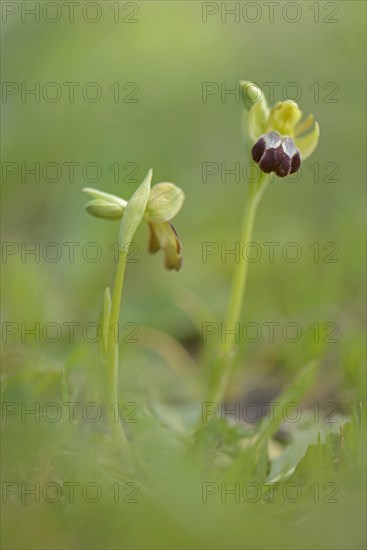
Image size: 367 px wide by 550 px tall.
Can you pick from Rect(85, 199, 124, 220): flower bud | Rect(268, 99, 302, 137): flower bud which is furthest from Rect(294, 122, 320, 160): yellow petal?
Rect(85, 199, 124, 220): flower bud

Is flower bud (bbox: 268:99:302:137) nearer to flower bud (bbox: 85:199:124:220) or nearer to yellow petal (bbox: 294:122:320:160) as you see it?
yellow petal (bbox: 294:122:320:160)

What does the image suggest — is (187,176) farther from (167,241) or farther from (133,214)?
(133,214)

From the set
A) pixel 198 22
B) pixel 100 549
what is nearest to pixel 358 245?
pixel 100 549

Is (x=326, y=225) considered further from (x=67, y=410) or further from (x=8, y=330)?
(x=67, y=410)

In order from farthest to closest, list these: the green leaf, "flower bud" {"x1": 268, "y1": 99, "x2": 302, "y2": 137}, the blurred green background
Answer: the blurred green background → "flower bud" {"x1": 268, "y1": 99, "x2": 302, "y2": 137} → the green leaf

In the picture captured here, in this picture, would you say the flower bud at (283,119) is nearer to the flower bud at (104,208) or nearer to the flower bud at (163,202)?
the flower bud at (163,202)
